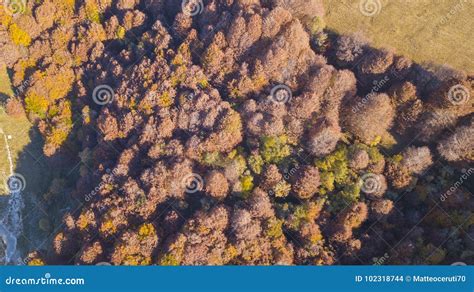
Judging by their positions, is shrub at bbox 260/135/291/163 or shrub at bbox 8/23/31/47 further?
shrub at bbox 8/23/31/47

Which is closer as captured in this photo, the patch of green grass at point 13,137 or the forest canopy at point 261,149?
the forest canopy at point 261,149

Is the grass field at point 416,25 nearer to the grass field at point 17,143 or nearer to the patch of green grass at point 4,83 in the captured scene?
the grass field at point 17,143

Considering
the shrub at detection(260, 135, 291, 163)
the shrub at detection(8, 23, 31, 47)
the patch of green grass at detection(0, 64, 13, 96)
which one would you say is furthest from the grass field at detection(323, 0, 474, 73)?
the patch of green grass at detection(0, 64, 13, 96)

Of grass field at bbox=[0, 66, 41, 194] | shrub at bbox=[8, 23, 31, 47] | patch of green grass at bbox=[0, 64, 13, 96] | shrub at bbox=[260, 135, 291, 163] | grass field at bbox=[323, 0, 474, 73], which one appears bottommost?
grass field at bbox=[0, 66, 41, 194]

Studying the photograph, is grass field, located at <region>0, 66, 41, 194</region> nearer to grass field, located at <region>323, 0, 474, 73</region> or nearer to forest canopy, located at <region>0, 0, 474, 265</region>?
forest canopy, located at <region>0, 0, 474, 265</region>

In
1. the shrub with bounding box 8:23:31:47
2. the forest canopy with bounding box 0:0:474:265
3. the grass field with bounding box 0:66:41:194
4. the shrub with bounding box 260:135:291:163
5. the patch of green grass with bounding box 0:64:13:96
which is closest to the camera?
the forest canopy with bounding box 0:0:474:265

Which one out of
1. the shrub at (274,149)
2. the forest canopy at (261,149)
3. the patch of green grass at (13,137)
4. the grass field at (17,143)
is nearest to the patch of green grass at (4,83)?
the grass field at (17,143)

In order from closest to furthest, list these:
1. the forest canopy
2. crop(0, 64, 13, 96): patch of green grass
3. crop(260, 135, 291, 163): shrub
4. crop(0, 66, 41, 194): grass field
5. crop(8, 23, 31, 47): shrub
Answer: the forest canopy
crop(260, 135, 291, 163): shrub
crop(0, 66, 41, 194): grass field
crop(8, 23, 31, 47): shrub
crop(0, 64, 13, 96): patch of green grass

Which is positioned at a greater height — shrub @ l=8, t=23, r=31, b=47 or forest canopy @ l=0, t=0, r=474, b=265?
forest canopy @ l=0, t=0, r=474, b=265

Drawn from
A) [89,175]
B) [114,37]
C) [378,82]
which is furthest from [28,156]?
[378,82]

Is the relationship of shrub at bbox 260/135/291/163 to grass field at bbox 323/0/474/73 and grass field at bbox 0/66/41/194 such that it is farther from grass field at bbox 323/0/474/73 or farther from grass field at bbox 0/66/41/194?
grass field at bbox 0/66/41/194

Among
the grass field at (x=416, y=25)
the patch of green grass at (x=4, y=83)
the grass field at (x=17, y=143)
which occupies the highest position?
the grass field at (x=416, y=25)
